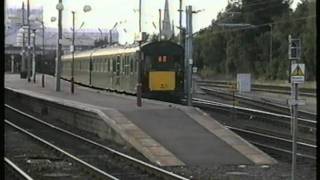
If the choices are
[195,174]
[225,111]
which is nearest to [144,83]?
[225,111]

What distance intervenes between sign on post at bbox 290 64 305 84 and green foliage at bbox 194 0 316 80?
193 feet

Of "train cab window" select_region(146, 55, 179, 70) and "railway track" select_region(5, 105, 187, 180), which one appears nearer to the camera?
"railway track" select_region(5, 105, 187, 180)

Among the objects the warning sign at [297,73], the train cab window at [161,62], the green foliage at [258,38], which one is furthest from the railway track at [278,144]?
the green foliage at [258,38]

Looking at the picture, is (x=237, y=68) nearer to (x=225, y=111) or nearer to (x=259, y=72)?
(x=259, y=72)

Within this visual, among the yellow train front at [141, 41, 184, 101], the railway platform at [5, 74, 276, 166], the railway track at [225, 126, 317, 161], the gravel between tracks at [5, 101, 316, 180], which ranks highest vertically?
the yellow train front at [141, 41, 184, 101]

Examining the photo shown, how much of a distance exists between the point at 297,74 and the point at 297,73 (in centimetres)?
3

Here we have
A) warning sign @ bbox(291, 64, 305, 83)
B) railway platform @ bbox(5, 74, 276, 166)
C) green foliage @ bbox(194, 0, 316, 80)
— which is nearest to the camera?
warning sign @ bbox(291, 64, 305, 83)

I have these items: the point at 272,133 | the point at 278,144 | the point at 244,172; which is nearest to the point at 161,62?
the point at 272,133

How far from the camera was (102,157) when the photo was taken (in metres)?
16.3

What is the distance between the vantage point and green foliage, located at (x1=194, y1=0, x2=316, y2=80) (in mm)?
77250

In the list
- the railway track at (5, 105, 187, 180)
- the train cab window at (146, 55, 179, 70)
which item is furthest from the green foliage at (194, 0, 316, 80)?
the railway track at (5, 105, 187, 180)

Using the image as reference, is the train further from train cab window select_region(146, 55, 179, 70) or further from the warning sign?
the warning sign

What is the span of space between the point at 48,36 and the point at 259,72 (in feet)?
109

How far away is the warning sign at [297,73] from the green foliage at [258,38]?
5879 centimetres
